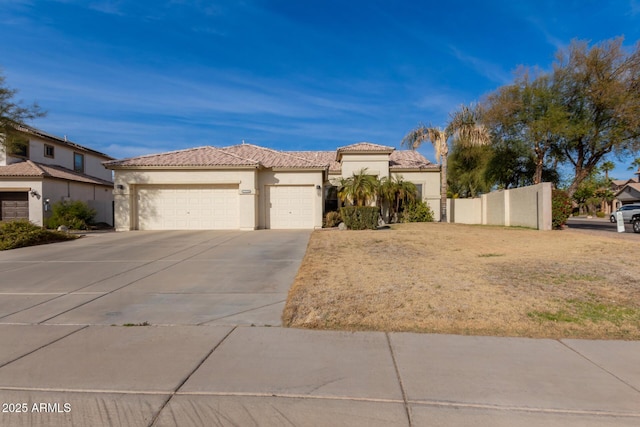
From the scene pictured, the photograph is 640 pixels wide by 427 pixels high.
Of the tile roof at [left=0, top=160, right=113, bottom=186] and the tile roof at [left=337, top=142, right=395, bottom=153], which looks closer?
the tile roof at [left=0, top=160, right=113, bottom=186]

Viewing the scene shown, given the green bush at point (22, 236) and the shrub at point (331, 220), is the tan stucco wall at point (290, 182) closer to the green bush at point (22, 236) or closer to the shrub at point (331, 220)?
the shrub at point (331, 220)

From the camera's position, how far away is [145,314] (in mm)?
5504

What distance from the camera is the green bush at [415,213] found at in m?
25.4

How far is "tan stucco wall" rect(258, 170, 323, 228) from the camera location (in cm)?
2081

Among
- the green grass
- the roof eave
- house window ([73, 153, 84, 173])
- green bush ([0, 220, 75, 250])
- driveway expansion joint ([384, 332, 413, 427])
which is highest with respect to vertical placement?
house window ([73, 153, 84, 173])

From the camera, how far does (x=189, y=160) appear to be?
67.6ft

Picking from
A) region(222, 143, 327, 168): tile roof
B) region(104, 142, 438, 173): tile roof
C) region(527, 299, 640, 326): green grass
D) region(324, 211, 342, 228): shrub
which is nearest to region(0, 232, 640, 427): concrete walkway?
region(527, 299, 640, 326): green grass

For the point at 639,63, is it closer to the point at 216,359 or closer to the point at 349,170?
the point at 349,170

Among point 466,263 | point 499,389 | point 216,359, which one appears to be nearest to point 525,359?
point 499,389

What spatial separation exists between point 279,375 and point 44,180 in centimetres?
2435

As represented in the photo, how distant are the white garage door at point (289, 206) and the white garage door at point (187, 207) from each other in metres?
2.03

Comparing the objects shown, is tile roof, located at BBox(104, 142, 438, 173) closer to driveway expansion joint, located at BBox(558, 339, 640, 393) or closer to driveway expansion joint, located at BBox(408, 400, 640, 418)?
driveway expansion joint, located at BBox(558, 339, 640, 393)

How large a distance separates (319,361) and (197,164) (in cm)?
1791

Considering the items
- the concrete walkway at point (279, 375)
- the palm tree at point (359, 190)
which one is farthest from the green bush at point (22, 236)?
the palm tree at point (359, 190)
